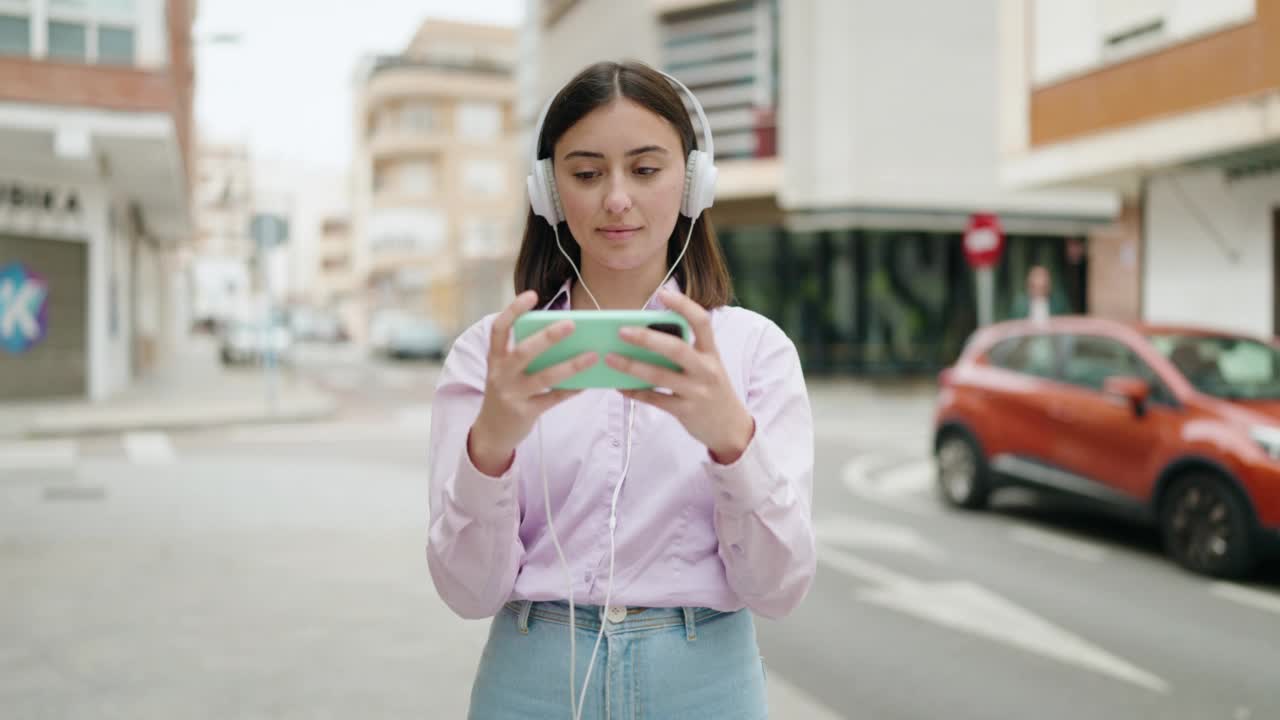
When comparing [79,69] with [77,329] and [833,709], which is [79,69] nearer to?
[77,329]

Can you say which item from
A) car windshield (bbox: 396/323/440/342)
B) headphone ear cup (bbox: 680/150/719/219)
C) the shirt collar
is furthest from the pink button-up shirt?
car windshield (bbox: 396/323/440/342)

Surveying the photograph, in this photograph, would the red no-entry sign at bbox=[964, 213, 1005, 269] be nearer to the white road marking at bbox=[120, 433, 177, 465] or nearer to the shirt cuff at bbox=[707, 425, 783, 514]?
the white road marking at bbox=[120, 433, 177, 465]

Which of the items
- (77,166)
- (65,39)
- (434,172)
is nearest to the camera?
(65,39)

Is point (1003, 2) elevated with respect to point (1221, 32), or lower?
elevated

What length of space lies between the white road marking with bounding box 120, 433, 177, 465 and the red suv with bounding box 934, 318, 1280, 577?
813 cm

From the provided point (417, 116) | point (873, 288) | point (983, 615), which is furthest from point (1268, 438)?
point (417, 116)

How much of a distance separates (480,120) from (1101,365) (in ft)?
201

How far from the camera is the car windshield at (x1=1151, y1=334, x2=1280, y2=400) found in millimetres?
7395

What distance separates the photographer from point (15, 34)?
17.0 m

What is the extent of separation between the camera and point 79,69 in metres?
16.8

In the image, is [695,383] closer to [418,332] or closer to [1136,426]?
[1136,426]

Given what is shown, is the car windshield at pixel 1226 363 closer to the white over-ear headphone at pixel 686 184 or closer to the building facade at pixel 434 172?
the white over-ear headphone at pixel 686 184

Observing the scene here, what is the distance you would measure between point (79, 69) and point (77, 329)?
537 centimetres

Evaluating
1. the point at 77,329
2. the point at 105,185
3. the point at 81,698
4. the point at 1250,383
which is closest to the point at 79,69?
the point at 105,185
